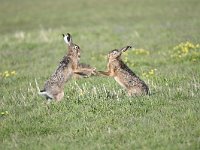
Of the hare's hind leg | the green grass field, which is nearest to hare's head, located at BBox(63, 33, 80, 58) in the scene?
the green grass field

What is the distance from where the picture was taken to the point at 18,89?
14.8 meters

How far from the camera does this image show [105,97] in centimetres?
1220

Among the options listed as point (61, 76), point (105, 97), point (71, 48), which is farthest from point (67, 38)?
point (105, 97)

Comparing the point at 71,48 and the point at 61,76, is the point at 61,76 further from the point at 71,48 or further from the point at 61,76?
the point at 71,48

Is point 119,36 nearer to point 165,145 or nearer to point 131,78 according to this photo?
point 131,78

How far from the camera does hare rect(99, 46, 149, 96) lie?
12.3m

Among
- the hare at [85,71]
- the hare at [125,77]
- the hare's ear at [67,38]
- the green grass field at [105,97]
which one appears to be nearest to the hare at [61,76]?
the hare's ear at [67,38]

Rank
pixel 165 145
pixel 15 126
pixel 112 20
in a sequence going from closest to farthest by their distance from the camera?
1. pixel 165 145
2. pixel 15 126
3. pixel 112 20

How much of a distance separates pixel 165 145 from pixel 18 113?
4.18m

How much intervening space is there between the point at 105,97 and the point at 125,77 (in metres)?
0.84

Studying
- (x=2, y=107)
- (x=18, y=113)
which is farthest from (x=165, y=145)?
(x=2, y=107)

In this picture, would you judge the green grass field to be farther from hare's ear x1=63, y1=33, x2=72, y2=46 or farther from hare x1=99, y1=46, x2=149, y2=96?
hare's ear x1=63, y1=33, x2=72, y2=46

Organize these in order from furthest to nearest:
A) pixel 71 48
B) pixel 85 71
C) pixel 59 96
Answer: pixel 71 48, pixel 85 71, pixel 59 96

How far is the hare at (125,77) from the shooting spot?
40.3 feet
